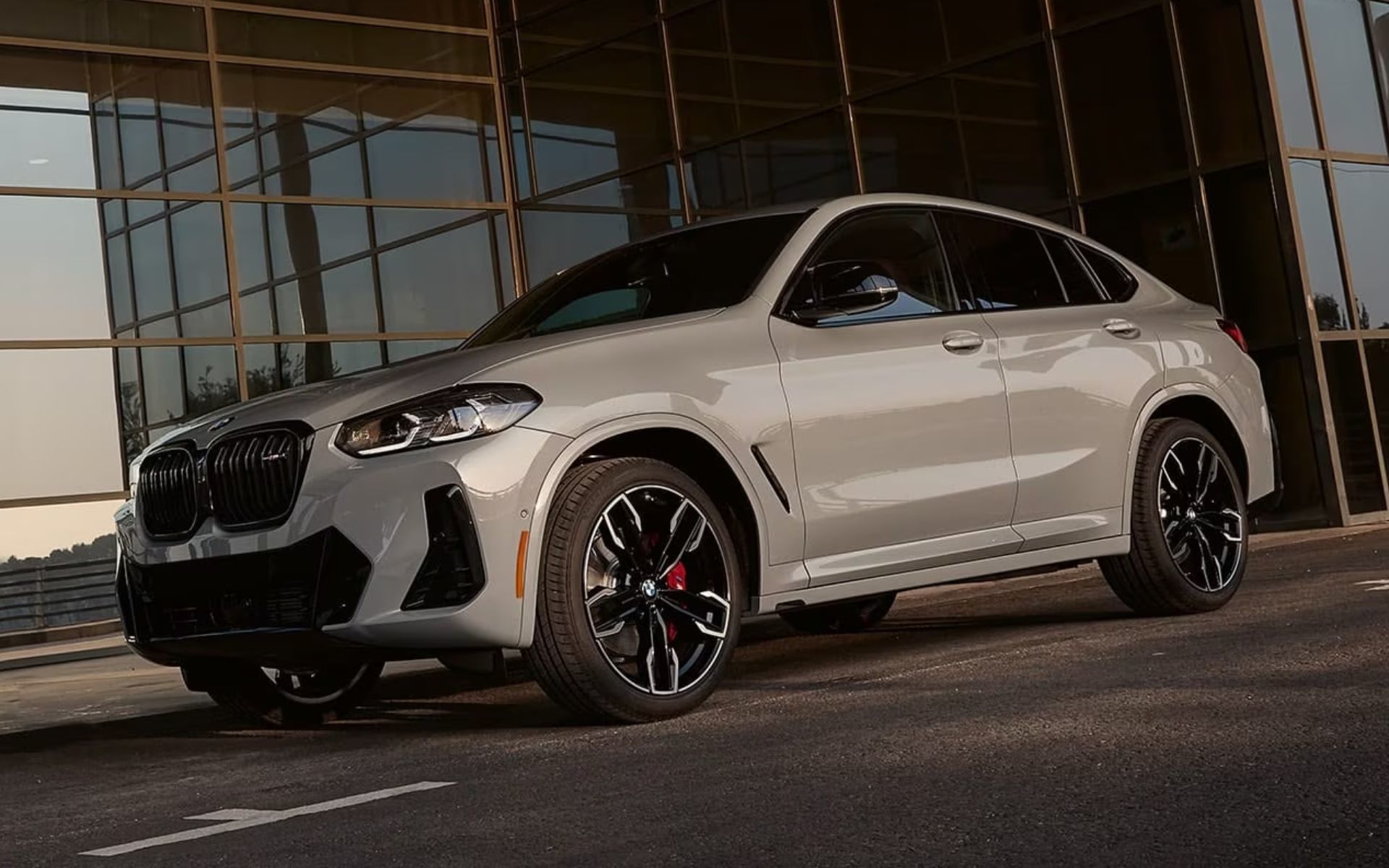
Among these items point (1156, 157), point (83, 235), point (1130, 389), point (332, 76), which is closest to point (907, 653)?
point (1130, 389)

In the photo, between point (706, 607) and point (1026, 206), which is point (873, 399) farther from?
point (1026, 206)

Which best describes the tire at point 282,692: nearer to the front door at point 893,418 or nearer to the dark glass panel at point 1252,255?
the front door at point 893,418

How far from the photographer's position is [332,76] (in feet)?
63.6

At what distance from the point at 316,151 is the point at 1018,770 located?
642 inches

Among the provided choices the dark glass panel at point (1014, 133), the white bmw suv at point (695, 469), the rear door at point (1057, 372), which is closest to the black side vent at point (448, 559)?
the white bmw suv at point (695, 469)

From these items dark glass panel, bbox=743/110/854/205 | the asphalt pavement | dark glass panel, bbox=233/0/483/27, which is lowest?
the asphalt pavement

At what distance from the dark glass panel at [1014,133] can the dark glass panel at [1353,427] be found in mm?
2719

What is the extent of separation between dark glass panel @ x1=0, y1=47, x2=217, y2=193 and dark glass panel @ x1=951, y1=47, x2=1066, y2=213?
7967mm

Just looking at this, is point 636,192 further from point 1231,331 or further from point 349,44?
point 1231,331

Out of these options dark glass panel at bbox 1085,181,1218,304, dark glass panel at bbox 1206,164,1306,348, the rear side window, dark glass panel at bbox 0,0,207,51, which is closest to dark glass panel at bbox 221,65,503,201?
dark glass panel at bbox 0,0,207,51

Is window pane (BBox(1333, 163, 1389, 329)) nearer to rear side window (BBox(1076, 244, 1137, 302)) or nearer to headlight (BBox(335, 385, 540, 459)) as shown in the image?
rear side window (BBox(1076, 244, 1137, 302))

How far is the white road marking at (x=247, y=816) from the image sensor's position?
419cm

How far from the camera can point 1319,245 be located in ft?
45.7

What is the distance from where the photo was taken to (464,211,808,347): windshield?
20.4ft
